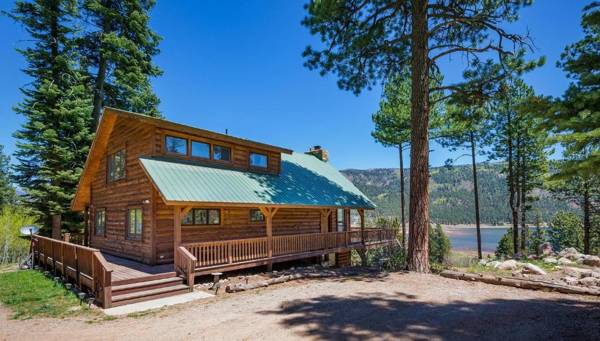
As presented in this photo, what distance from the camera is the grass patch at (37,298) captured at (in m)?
7.74

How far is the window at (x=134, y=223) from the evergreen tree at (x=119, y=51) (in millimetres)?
11678

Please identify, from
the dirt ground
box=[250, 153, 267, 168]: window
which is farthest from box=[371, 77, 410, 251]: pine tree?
the dirt ground

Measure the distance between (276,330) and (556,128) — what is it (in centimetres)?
590

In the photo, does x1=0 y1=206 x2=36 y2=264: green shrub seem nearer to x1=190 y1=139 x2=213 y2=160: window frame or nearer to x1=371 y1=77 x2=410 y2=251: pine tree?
x1=190 y1=139 x2=213 y2=160: window frame

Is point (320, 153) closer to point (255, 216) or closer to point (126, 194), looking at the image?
point (255, 216)

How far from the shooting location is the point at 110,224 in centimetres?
1490

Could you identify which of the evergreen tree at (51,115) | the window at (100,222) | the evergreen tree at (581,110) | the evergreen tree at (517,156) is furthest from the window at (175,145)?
the evergreen tree at (517,156)

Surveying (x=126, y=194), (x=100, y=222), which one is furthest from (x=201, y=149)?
(x=100, y=222)

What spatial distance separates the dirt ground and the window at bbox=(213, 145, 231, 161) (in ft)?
21.9

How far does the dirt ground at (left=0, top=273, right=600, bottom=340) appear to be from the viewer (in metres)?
5.60

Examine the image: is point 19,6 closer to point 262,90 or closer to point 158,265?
point 262,90

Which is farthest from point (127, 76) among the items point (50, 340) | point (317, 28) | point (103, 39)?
Answer: point (50, 340)

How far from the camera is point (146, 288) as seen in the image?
891cm

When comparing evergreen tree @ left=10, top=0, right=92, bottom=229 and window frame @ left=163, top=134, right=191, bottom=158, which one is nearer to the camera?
window frame @ left=163, top=134, right=191, bottom=158
